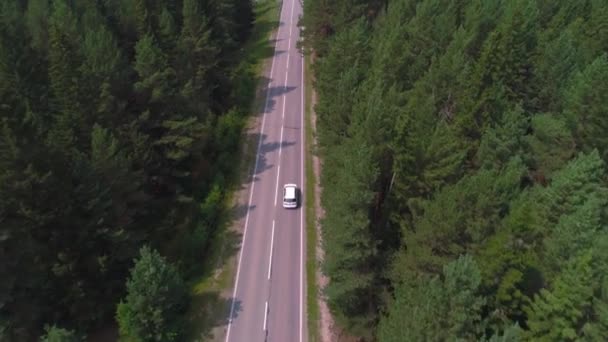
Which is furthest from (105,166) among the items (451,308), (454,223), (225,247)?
(451,308)

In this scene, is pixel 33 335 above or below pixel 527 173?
below

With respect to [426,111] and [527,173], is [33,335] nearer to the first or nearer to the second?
[426,111]

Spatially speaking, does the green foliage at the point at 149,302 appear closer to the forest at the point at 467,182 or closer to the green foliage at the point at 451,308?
the forest at the point at 467,182

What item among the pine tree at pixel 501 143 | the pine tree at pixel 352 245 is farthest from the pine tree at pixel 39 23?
the pine tree at pixel 501 143

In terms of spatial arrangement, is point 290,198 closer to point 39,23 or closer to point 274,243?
point 274,243

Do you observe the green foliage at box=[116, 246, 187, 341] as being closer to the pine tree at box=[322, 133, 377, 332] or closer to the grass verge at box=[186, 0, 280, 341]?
the grass verge at box=[186, 0, 280, 341]

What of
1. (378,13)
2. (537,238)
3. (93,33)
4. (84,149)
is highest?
(378,13)

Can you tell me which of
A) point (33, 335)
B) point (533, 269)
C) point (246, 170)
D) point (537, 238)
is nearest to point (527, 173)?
point (537, 238)

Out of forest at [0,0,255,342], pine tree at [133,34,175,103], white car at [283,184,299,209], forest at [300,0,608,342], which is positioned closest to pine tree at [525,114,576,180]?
forest at [300,0,608,342]
